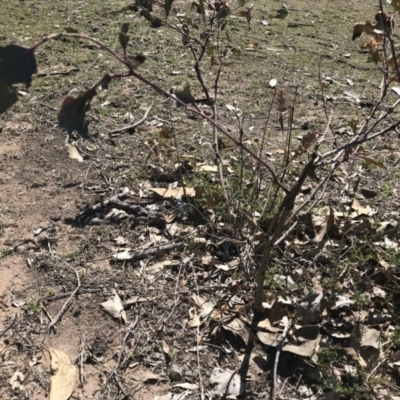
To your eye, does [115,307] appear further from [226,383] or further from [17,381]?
[226,383]

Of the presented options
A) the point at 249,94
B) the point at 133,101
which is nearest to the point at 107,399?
the point at 133,101

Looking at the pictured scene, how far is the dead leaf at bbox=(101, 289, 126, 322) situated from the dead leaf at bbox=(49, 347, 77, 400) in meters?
0.28

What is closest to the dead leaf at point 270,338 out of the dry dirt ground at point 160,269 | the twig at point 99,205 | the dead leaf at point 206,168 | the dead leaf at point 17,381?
the dry dirt ground at point 160,269

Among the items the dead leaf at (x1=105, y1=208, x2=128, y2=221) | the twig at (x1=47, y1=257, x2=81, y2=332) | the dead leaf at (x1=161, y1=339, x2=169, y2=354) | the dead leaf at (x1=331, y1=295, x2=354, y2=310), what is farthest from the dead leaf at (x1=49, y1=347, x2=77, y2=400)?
the dead leaf at (x1=331, y1=295, x2=354, y2=310)

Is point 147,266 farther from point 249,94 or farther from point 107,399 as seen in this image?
point 249,94

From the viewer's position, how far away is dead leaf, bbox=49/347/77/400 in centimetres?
206

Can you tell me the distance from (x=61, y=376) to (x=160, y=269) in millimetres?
705

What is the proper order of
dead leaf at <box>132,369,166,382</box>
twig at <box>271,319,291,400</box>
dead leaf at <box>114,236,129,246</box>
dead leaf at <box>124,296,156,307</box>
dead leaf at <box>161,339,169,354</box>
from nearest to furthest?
twig at <box>271,319,291,400</box> → dead leaf at <box>132,369,166,382</box> → dead leaf at <box>161,339,169,354</box> → dead leaf at <box>124,296,156,307</box> → dead leaf at <box>114,236,129,246</box>

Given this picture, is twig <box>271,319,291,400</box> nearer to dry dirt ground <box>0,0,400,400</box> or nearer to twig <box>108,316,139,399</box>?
dry dirt ground <box>0,0,400,400</box>

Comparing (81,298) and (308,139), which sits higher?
(308,139)

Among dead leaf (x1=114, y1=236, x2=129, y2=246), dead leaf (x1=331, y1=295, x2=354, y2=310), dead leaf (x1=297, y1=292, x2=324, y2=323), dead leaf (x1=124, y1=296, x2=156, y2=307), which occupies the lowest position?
dead leaf (x1=114, y1=236, x2=129, y2=246)

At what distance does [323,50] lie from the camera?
5.68 metres

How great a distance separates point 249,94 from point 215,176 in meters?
1.52

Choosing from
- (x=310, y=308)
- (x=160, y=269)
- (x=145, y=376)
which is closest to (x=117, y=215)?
(x=160, y=269)
